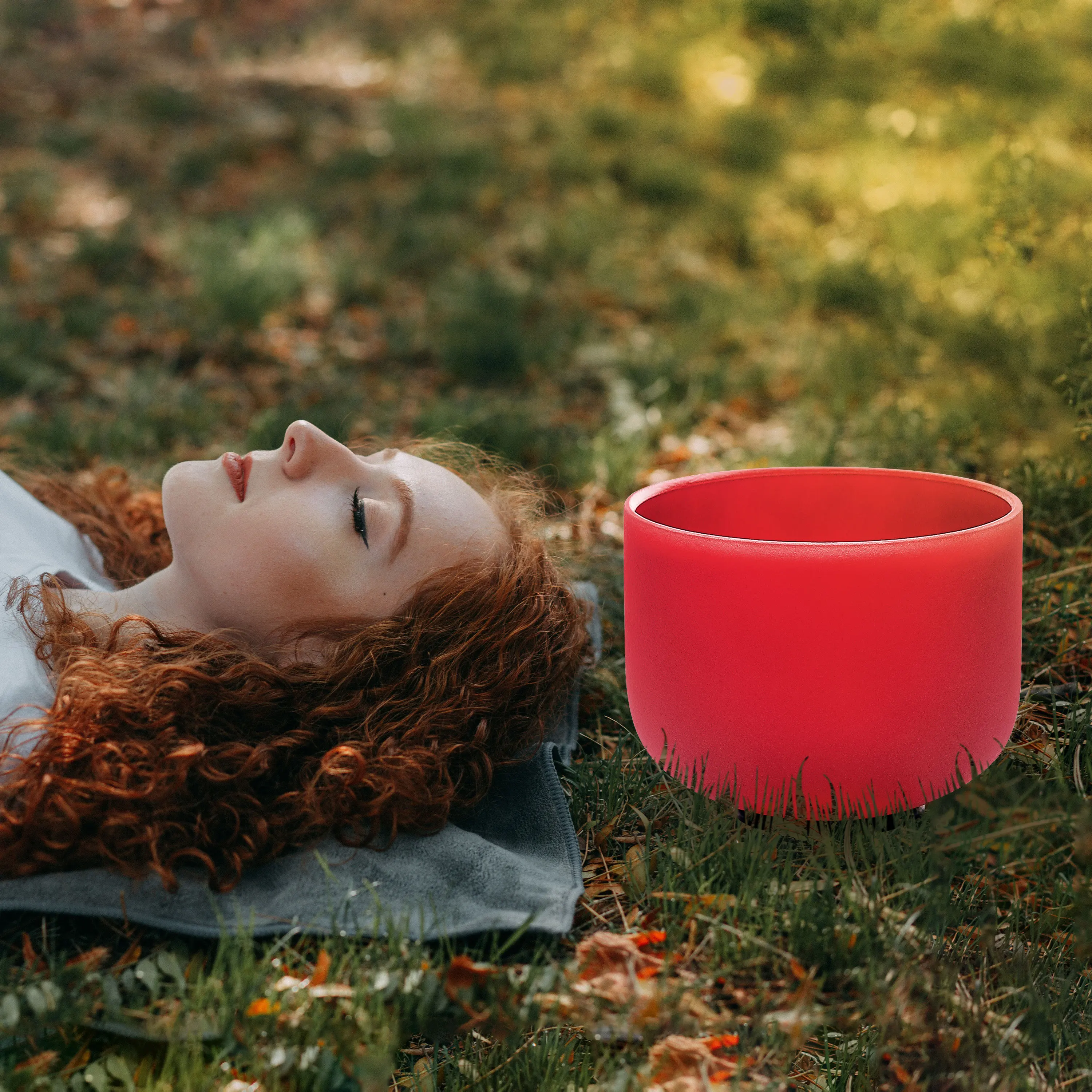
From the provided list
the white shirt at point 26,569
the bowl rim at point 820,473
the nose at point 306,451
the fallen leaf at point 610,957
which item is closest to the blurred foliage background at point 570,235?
the bowl rim at point 820,473

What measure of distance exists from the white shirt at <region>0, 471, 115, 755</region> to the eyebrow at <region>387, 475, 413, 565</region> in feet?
1.88

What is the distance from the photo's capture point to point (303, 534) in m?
1.67

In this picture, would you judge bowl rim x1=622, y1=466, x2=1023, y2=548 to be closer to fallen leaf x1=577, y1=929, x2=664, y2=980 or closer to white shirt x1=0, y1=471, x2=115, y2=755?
fallen leaf x1=577, y1=929, x2=664, y2=980

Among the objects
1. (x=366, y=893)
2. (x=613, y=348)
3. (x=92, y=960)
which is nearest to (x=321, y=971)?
(x=366, y=893)

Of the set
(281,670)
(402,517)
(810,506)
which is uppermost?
(402,517)

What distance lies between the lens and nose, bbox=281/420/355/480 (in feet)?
5.61

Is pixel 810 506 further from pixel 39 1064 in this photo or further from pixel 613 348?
pixel 613 348

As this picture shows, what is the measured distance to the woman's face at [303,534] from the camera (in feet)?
5.51

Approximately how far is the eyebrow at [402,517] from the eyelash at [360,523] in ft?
0.14

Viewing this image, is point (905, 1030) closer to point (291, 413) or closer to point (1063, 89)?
point (291, 413)

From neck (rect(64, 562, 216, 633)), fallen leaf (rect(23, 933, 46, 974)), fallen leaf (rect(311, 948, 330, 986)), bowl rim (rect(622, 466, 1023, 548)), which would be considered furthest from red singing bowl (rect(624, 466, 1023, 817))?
fallen leaf (rect(23, 933, 46, 974))

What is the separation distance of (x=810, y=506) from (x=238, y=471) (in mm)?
1042

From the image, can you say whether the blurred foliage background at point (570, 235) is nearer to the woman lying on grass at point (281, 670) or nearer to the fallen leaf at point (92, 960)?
the woman lying on grass at point (281, 670)

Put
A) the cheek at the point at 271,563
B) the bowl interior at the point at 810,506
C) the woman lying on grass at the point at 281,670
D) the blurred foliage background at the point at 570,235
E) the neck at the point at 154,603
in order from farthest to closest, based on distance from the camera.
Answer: the blurred foliage background at the point at 570,235, the bowl interior at the point at 810,506, the neck at the point at 154,603, the cheek at the point at 271,563, the woman lying on grass at the point at 281,670
